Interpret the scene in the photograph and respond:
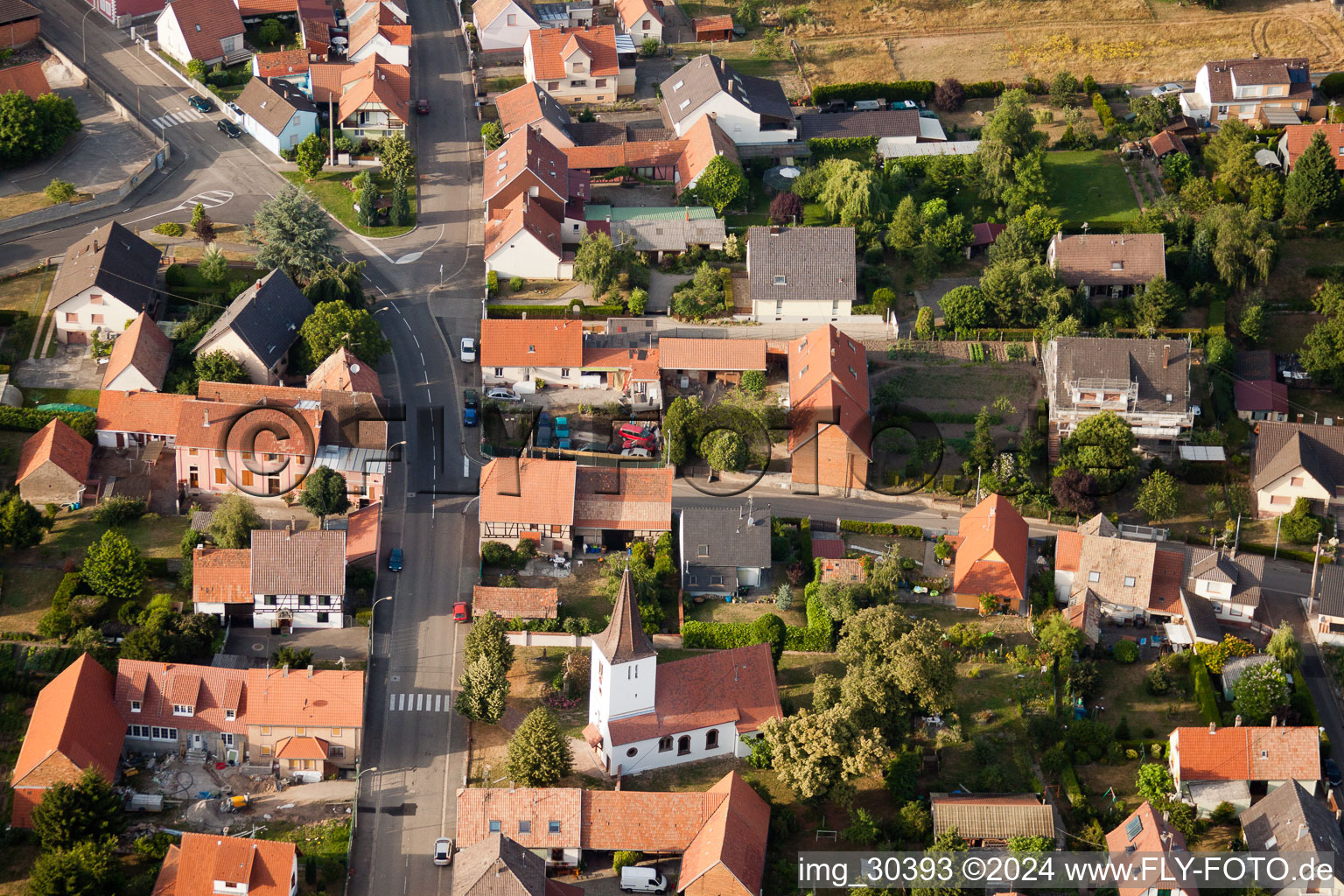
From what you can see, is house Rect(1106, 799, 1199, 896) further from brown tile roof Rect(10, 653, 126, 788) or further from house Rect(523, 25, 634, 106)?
house Rect(523, 25, 634, 106)

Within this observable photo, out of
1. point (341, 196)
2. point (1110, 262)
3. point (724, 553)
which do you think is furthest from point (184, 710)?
point (1110, 262)

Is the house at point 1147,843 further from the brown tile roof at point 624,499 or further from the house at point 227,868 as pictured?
the house at point 227,868

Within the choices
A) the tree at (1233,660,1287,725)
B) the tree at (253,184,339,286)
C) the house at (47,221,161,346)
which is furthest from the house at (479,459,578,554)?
the tree at (1233,660,1287,725)

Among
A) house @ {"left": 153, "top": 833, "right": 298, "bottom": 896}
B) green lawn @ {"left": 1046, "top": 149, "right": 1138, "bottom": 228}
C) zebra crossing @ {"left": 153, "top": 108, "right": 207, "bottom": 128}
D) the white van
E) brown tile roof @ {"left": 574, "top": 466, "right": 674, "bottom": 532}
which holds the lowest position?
→ the white van

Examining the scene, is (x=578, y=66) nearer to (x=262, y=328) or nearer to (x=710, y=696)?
(x=262, y=328)

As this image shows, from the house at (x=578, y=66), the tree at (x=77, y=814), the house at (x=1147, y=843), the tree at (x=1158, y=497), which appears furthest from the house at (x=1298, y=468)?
the tree at (x=77, y=814)

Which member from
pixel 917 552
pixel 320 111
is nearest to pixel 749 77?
pixel 320 111
